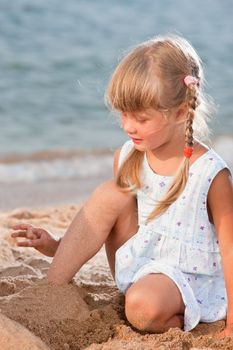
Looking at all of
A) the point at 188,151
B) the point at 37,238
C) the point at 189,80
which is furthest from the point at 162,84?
the point at 37,238

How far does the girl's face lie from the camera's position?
2.99m

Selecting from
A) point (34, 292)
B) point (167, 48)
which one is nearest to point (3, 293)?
point (34, 292)

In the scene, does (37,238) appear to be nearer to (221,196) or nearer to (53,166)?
(221,196)

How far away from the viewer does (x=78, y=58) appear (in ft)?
31.3

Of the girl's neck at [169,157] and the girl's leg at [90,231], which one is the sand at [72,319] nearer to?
the girl's leg at [90,231]

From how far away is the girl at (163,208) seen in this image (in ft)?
9.77

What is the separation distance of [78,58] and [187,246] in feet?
21.8

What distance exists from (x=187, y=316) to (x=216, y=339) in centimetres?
19

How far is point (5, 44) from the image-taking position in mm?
9742

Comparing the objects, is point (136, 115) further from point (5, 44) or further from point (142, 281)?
point (5, 44)

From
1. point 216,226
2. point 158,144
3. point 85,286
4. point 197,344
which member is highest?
point 158,144

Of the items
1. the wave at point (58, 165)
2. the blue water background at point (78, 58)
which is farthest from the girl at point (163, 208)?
the wave at point (58, 165)

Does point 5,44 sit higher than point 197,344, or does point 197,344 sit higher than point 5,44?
point 197,344

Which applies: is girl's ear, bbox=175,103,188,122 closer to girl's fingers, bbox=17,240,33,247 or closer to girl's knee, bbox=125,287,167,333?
girl's knee, bbox=125,287,167,333
